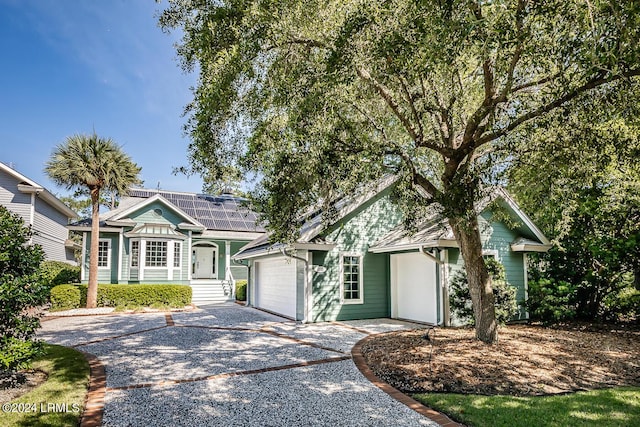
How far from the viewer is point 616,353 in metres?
8.44

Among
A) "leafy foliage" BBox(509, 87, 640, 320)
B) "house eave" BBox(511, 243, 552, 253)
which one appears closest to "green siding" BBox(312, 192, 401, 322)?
"house eave" BBox(511, 243, 552, 253)

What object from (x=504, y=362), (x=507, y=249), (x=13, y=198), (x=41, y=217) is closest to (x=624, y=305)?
(x=507, y=249)

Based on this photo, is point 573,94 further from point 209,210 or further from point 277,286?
point 209,210

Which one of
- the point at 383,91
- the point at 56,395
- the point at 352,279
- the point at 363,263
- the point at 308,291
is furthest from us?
the point at 363,263

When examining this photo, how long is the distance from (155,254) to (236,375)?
16219 millimetres

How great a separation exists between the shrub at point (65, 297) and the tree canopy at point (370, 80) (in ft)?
40.7

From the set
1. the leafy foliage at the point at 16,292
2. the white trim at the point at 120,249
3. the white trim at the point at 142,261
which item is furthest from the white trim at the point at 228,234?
the leafy foliage at the point at 16,292

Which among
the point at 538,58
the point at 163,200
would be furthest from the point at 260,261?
the point at 538,58

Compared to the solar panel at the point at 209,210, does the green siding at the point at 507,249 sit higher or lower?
lower

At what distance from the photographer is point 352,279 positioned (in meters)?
13.4

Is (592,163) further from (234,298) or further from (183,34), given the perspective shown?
(234,298)

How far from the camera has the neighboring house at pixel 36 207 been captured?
18.5 meters

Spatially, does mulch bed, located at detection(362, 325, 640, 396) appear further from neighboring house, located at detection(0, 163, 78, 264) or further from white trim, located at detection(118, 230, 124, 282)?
white trim, located at detection(118, 230, 124, 282)

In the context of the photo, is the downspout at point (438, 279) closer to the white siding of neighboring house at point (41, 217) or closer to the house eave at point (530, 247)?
the house eave at point (530, 247)
